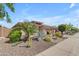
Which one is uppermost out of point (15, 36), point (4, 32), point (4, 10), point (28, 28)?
point (4, 10)

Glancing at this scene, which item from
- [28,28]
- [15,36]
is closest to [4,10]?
[28,28]

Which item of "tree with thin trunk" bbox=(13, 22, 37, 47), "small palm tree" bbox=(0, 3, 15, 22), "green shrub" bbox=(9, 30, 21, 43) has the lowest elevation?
"green shrub" bbox=(9, 30, 21, 43)

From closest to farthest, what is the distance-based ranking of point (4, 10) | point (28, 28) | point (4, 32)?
1. point (4, 10)
2. point (28, 28)
3. point (4, 32)

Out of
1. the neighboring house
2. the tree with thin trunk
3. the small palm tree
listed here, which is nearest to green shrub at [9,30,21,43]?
the neighboring house

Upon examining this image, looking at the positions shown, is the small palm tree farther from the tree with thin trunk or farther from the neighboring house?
the neighboring house

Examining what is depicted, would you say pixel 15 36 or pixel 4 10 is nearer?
pixel 4 10

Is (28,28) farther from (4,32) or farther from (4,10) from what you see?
(4,10)

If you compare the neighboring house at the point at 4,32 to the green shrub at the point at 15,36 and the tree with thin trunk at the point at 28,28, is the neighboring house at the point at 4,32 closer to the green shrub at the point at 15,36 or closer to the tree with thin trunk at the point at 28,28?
the green shrub at the point at 15,36

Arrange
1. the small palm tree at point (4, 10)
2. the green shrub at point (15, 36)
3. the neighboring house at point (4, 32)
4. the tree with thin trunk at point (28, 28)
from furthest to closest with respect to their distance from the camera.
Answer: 1. the neighboring house at point (4, 32)
2. the green shrub at point (15, 36)
3. the tree with thin trunk at point (28, 28)
4. the small palm tree at point (4, 10)

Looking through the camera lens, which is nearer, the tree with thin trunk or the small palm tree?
the small palm tree

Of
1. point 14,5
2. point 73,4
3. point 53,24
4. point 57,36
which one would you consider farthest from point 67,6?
point 57,36

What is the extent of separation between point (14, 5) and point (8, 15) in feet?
2.22

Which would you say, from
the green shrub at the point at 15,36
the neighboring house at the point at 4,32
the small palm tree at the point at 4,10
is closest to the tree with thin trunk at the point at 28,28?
the green shrub at the point at 15,36

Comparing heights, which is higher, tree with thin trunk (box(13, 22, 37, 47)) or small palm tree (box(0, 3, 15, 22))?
small palm tree (box(0, 3, 15, 22))
